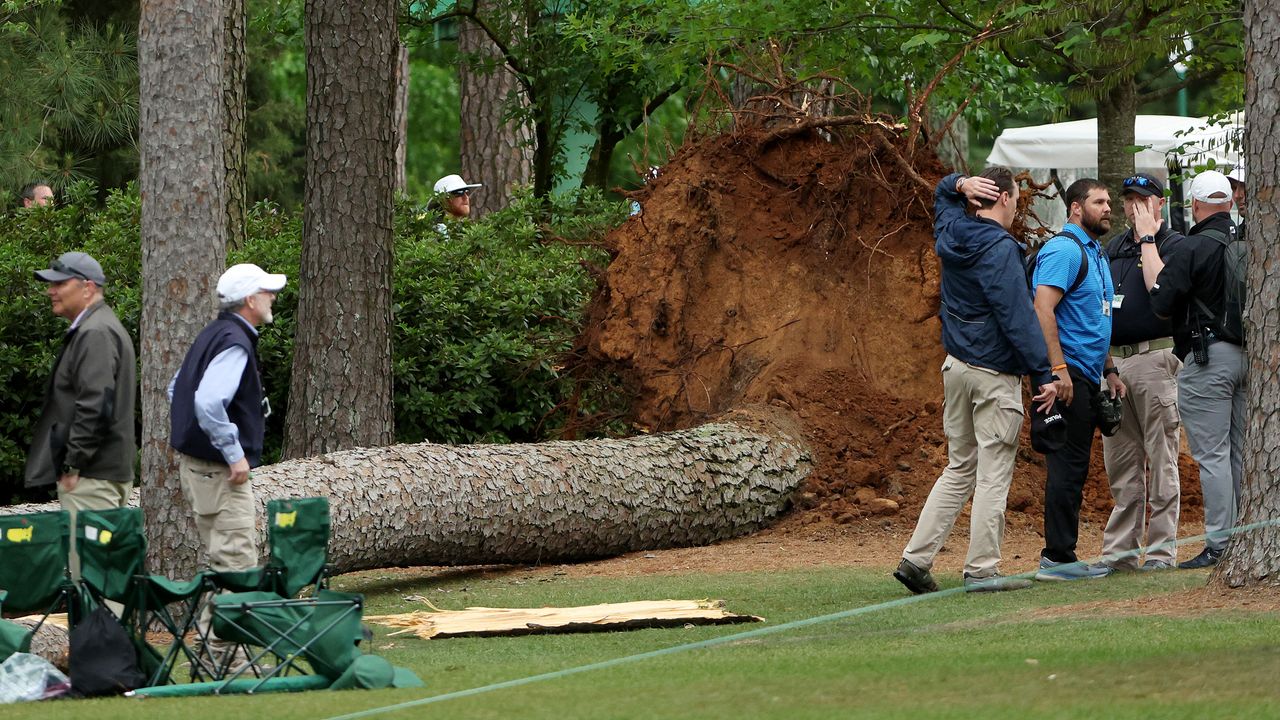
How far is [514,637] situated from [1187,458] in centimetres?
635

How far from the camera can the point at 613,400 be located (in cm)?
1355

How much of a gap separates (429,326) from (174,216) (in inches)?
176

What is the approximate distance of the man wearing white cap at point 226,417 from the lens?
23.5 feet

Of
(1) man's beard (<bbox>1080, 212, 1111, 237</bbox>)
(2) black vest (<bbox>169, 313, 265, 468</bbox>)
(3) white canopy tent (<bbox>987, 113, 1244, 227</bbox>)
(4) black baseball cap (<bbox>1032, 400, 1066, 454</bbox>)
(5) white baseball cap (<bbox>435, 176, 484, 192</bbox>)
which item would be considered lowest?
(4) black baseball cap (<bbox>1032, 400, 1066, 454</bbox>)

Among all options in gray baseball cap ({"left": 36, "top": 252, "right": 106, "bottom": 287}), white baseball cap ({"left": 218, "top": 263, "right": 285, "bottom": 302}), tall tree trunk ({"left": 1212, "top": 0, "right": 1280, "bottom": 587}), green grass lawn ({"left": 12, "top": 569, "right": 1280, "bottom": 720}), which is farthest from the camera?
gray baseball cap ({"left": 36, "top": 252, "right": 106, "bottom": 287})

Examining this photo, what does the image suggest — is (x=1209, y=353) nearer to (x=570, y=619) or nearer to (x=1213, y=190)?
(x=1213, y=190)

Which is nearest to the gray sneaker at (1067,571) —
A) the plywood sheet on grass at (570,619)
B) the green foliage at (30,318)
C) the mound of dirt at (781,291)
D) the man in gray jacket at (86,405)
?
the plywood sheet on grass at (570,619)

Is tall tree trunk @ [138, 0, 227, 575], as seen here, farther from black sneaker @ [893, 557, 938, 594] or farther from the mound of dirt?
the mound of dirt

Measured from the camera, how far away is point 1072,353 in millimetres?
8836

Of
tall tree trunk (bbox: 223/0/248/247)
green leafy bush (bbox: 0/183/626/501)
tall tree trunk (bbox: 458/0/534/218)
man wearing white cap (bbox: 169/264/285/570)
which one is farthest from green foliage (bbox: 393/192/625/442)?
tall tree trunk (bbox: 458/0/534/218)

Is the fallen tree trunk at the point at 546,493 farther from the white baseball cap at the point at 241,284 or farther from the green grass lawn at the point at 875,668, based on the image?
the white baseball cap at the point at 241,284

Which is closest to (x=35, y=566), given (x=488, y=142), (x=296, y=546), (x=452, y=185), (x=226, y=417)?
(x=296, y=546)

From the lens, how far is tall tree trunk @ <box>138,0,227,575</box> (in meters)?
9.27

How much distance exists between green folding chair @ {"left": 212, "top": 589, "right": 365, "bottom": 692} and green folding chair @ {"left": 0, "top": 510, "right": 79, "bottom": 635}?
0.63 meters
